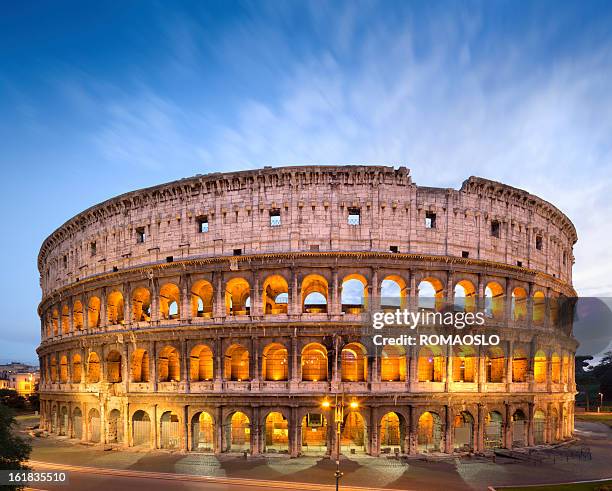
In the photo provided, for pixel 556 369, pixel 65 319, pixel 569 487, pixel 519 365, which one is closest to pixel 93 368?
pixel 65 319

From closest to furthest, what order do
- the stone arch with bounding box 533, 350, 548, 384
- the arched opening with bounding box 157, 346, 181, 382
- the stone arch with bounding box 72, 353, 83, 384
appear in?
1. the arched opening with bounding box 157, 346, 181, 382
2. the stone arch with bounding box 533, 350, 548, 384
3. the stone arch with bounding box 72, 353, 83, 384

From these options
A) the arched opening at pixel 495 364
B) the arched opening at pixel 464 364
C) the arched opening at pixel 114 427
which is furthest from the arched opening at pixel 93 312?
the arched opening at pixel 495 364

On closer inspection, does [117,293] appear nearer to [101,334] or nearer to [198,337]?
[101,334]

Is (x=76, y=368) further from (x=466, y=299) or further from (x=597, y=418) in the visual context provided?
(x=597, y=418)

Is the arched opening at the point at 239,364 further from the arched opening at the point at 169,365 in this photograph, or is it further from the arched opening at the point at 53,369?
the arched opening at the point at 53,369

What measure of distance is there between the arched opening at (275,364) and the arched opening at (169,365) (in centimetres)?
669

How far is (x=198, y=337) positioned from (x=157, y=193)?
1199 centimetres

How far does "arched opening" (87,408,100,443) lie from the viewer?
41.0 m

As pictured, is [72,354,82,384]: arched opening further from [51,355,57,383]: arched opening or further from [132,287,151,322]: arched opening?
[132,287,151,322]: arched opening

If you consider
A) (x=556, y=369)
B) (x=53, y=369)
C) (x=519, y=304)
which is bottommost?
(x=53, y=369)

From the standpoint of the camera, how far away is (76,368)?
153 feet

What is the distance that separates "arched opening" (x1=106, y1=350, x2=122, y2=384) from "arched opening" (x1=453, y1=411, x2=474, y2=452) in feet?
89.8

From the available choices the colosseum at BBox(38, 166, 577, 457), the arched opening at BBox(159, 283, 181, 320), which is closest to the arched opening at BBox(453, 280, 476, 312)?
the colosseum at BBox(38, 166, 577, 457)

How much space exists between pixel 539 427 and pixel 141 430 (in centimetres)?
3144
